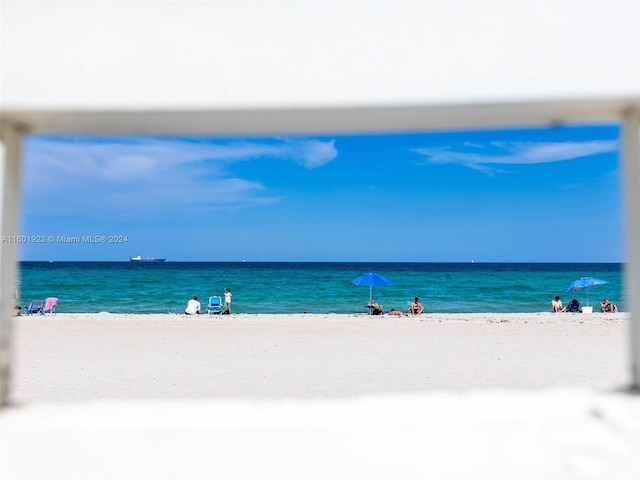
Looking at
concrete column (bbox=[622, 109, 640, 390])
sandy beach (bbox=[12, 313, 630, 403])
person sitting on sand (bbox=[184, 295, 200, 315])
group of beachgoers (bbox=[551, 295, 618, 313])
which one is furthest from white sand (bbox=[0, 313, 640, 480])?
group of beachgoers (bbox=[551, 295, 618, 313])

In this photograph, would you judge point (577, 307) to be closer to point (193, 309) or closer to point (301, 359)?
point (193, 309)

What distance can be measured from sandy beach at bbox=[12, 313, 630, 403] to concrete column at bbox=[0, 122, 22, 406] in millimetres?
3495

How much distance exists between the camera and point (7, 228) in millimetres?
1824

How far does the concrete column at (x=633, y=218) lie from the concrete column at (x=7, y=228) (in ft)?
6.96

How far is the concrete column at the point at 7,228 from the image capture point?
1.81 metres

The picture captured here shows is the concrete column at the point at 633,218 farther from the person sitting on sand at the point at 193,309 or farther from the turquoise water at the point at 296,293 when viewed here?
the turquoise water at the point at 296,293

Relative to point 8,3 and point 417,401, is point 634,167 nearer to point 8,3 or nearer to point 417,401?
point 417,401

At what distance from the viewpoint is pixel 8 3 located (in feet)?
6.03

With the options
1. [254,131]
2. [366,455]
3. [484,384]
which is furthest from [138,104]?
[484,384]

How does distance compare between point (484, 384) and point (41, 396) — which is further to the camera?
point (484, 384)

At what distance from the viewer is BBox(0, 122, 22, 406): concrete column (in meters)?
1.81

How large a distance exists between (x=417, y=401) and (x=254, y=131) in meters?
1.20

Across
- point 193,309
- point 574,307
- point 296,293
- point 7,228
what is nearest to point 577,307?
point 574,307

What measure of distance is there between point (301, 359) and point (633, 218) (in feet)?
19.6
